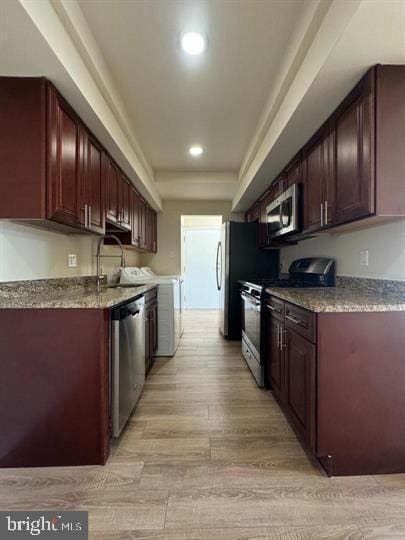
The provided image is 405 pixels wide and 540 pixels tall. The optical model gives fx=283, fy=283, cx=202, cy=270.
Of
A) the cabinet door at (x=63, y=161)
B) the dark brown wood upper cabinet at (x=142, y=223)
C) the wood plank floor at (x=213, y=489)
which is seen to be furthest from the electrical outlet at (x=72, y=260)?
the dark brown wood upper cabinet at (x=142, y=223)

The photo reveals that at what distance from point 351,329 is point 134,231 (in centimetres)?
295

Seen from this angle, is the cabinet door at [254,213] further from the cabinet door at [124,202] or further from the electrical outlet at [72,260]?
the electrical outlet at [72,260]

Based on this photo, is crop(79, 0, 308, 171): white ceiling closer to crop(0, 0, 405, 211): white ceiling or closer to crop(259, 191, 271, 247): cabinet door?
crop(0, 0, 405, 211): white ceiling

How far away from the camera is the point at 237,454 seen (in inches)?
66.1

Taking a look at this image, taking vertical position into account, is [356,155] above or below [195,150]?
below

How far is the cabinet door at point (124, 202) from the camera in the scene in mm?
3092

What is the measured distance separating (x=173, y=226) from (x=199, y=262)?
179 centimetres

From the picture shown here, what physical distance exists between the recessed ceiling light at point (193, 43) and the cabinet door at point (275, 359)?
1.98 meters

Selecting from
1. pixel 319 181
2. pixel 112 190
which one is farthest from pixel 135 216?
pixel 319 181

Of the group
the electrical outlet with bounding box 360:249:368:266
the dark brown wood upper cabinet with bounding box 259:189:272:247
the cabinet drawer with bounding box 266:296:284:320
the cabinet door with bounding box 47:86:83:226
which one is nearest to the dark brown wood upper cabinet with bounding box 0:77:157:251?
the cabinet door with bounding box 47:86:83:226

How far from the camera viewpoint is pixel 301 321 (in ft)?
5.62

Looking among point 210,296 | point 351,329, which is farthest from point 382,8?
point 210,296

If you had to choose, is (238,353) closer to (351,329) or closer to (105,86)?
(351,329)

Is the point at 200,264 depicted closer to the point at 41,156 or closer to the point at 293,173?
the point at 293,173
